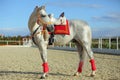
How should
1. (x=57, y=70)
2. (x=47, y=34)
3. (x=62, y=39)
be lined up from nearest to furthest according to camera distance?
(x=47, y=34) < (x=62, y=39) < (x=57, y=70)

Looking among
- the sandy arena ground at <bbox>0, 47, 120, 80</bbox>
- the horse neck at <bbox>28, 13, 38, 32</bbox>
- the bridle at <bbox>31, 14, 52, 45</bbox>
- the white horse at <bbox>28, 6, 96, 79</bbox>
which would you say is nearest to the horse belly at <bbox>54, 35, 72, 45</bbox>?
the white horse at <bbox>28, 6, 96, 79</bbox>

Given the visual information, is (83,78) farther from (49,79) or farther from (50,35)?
(50,35)

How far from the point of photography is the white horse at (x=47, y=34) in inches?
322

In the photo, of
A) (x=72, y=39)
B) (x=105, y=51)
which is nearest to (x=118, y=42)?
(x=105, y=51)

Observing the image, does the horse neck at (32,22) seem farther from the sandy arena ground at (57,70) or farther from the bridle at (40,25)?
the sandy arena ground at (57,70)

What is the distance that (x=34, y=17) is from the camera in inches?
325

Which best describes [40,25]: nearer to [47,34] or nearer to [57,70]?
[47,34]

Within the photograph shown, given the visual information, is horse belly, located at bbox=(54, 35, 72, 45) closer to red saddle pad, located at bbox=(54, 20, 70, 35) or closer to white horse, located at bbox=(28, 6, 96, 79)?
white horse, located at bbox=(28, 6, 96, 79)

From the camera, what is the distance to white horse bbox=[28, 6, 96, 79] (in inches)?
322

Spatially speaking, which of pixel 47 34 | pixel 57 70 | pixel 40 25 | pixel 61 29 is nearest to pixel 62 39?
pixel 61 29

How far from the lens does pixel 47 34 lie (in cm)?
830

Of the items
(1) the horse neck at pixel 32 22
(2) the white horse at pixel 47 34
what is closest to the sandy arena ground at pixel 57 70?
(2) the white horse at pixel 47 34

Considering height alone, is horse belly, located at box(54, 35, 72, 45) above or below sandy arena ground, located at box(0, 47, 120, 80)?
above

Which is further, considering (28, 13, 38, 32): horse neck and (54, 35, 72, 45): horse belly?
(54, 35, 72, 45): horse belly
